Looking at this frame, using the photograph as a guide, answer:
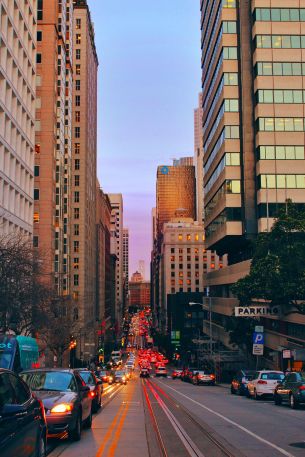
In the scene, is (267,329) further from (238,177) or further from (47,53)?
(47,53)

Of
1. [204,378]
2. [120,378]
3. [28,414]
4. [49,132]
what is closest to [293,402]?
[28,414]

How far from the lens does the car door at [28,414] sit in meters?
Answer: 7.78

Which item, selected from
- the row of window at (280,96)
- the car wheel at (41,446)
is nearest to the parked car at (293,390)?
the car wheel at (41,446)

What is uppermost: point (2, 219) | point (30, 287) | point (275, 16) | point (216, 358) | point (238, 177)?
point (275, 16)

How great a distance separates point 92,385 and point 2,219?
82.8 feet

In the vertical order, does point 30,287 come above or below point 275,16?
below

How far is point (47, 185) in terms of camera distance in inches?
2997

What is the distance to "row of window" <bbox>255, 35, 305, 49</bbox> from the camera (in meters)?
59.8

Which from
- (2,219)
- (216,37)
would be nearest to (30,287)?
(2,219)

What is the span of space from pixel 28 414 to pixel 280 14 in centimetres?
6018

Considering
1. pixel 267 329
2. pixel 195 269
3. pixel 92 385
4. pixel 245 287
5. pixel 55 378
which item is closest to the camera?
pixel 55 378

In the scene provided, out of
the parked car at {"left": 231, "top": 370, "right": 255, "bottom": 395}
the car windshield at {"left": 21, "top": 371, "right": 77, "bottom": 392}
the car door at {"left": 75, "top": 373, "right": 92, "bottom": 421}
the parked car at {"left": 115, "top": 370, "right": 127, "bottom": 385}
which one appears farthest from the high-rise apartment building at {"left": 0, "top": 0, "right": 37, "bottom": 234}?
the car windshield at {"left": 21, "top": 371, "right": 77, "bottom": 392}

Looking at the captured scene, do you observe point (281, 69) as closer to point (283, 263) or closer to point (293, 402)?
point (283, 263)

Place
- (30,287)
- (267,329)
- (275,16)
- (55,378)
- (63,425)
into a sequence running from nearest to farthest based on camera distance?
(63,425)
(55,378)
(30,287)
(267,329)
(275,16)
